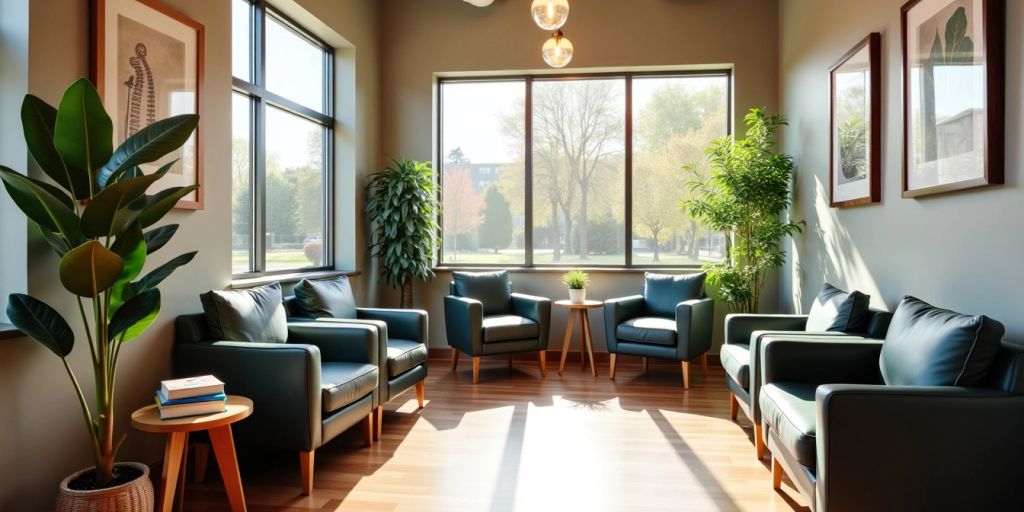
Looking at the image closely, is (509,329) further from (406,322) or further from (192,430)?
(192,430)

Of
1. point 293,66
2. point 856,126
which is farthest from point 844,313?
point 293,66

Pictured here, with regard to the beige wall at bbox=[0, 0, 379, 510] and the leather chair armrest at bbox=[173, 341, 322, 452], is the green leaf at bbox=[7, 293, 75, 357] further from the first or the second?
the leather chair armrest at bbox=[173, 341, 322, 452]

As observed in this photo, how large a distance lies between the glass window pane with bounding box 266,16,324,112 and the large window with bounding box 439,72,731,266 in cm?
144

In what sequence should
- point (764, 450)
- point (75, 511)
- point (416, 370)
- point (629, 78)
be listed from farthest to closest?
point (629, 78) < point (416, 370) < point (764, 450) < point (75, 511)

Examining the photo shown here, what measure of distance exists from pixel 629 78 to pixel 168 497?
5.29 m

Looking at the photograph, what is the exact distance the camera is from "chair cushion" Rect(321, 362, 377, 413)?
314 cm

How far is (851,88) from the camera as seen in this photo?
4047 mm

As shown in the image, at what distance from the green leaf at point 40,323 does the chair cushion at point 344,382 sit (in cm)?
115

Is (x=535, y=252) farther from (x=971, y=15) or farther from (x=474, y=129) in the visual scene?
(x=971, y=15)

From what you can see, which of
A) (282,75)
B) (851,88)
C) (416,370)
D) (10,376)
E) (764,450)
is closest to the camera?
(10,376)

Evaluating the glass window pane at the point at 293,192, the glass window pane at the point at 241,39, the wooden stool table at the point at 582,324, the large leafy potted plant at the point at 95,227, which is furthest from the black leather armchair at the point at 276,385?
the wooden stool table at the point at 582,324

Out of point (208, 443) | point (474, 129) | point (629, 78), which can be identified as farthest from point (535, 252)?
point (208, 443)

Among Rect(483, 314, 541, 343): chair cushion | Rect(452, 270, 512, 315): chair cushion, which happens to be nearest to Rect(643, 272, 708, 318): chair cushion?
Rect(483, 314, 541, 343): chair cushion

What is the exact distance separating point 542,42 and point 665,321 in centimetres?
295
